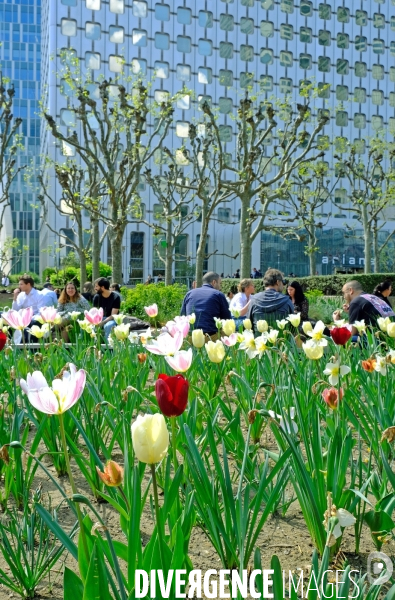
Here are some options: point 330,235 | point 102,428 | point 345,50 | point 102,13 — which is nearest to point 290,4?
point 345,50

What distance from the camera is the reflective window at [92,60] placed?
44312 mm

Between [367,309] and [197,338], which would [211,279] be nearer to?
[367,309]

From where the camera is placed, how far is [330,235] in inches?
1941

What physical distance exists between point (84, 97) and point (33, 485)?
16102 mm

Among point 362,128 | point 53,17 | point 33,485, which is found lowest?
point 33,485

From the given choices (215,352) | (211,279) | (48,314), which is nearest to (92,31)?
(211,279)

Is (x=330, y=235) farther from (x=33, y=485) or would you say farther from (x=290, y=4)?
(x=33, y=485)

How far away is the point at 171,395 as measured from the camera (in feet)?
4.73

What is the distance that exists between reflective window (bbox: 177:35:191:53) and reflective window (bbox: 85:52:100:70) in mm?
6879

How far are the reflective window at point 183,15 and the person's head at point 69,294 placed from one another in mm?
45131

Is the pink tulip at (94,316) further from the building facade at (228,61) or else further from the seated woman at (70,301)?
the building facade at (228,61)

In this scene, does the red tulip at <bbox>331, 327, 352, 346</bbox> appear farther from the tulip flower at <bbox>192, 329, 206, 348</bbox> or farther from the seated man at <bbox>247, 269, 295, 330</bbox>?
the seated man at <bbox>247, 269, 295, 330</bbox>

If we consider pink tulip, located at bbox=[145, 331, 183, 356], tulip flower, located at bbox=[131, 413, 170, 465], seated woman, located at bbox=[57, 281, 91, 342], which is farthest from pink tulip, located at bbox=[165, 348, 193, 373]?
seated woman, located at bbox=[57, 281, 91, 342]

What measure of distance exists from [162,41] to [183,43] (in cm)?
176
